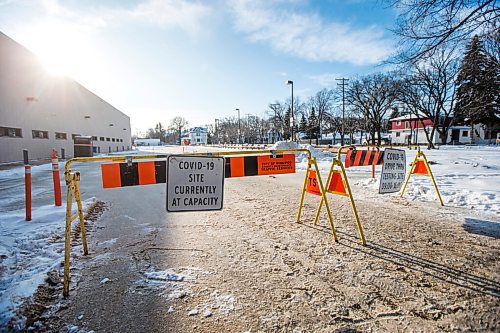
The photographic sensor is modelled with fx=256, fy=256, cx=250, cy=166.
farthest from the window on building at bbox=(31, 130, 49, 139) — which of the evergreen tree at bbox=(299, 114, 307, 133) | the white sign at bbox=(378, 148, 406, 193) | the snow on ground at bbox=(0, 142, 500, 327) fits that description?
the evergreen tree at bbox=(299, 114, 307, 133)

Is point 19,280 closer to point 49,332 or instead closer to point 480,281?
point 49,332

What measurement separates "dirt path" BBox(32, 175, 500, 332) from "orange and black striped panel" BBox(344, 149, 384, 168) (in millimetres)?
1306

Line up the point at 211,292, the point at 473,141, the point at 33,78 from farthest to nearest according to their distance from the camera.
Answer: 1. the point at 473,141
2. the point at 33,78
3. the point at 211,292

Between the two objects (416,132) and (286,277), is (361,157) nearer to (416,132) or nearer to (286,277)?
(286,277)

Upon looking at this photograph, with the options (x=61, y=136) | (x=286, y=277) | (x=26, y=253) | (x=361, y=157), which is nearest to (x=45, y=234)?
(x=26, y=253)

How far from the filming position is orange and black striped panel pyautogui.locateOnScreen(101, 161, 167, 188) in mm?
3482

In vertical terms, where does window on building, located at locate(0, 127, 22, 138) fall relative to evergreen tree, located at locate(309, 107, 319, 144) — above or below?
below

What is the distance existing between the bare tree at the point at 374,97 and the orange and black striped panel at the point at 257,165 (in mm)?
39825

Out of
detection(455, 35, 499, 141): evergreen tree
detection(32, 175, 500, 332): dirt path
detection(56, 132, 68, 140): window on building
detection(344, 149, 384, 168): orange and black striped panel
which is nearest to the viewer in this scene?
detection(32, 175, 500, 332): dirt path

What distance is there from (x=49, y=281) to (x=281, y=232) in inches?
123

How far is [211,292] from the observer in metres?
2.65

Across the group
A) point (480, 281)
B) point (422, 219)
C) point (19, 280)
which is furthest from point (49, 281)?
point (422, 219)

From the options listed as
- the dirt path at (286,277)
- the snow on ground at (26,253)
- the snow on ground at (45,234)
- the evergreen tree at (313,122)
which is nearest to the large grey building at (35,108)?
the snow on ground at (45,234)

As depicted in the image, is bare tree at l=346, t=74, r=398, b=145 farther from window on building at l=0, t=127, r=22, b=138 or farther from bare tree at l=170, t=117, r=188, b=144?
bare tree at l=170, t=117, r=188, b=144
